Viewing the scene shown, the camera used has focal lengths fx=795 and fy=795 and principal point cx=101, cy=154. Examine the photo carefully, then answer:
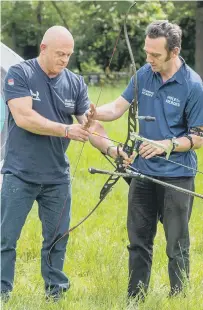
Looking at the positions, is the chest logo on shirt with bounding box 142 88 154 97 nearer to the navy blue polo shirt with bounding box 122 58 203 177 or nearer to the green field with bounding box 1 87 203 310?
the navy blue polo shirt with bounding box 122 58 203 177

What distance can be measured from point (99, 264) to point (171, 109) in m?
1.36

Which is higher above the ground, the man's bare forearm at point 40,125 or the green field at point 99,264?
the man's bare forearm at point 40,125

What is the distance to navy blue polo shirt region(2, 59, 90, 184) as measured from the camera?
4.36m

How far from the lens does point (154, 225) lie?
4602 millimetres

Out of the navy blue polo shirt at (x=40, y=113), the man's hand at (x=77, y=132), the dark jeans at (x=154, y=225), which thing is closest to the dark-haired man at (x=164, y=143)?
the dark jeans at (x=154, y=225)

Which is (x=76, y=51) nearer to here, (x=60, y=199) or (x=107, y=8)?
(x=107, y=8)

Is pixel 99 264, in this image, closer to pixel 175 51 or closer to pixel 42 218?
pixel 42 218

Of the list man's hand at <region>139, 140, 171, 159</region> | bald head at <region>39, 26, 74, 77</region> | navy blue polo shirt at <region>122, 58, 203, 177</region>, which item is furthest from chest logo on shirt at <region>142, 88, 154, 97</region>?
bald head at <region>39, 26, 74, 77</region>

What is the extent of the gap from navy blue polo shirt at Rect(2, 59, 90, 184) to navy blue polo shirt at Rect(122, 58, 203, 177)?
43 centimetres

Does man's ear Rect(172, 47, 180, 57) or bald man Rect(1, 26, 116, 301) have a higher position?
man's ear Rect(172, 47, 180, 57)

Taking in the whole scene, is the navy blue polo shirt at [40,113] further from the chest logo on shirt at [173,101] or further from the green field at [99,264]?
the green field at [99,264]

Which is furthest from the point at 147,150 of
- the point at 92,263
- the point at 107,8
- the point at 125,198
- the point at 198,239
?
the point at 107,8

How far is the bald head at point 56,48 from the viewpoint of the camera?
4305mm

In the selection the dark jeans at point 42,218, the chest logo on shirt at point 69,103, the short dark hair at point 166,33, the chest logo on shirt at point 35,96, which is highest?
the short dark hair at point 166,33
